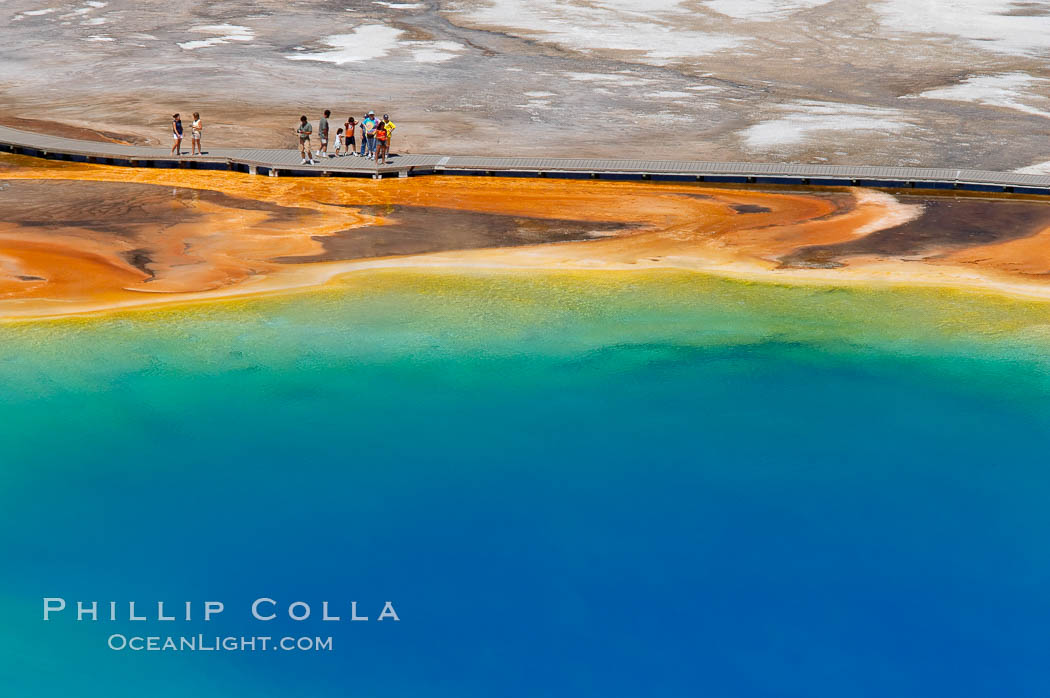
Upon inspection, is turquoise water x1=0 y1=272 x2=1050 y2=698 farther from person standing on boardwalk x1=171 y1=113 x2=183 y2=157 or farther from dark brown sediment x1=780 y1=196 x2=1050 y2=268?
person standing on boardwalk x1=171 y1=113 x2=183 y2=157

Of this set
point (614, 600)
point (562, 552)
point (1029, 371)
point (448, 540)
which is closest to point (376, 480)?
point (448, 540)

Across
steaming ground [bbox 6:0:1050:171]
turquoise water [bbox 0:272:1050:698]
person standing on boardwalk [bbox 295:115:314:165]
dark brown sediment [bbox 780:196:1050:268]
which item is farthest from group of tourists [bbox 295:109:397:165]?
dark brown sediment [bbox 780:196:1050:268]

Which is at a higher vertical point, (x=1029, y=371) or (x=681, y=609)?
(x=1029, y=371)

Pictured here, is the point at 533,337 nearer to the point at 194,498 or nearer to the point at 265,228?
the point at 194,498

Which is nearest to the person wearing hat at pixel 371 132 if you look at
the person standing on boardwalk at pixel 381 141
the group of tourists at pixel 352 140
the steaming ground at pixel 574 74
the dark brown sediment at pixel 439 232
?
the group of tourists at pixel 352 140

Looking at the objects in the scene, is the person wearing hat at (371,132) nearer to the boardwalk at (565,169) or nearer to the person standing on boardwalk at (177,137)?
the boardwalk at (565,169)

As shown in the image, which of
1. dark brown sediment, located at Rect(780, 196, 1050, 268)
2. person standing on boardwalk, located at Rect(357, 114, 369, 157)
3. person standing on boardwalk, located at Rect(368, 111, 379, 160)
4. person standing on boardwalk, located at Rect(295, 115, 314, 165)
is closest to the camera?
dark brown sediment, located at Rect(780, 196, 1050, 268)
